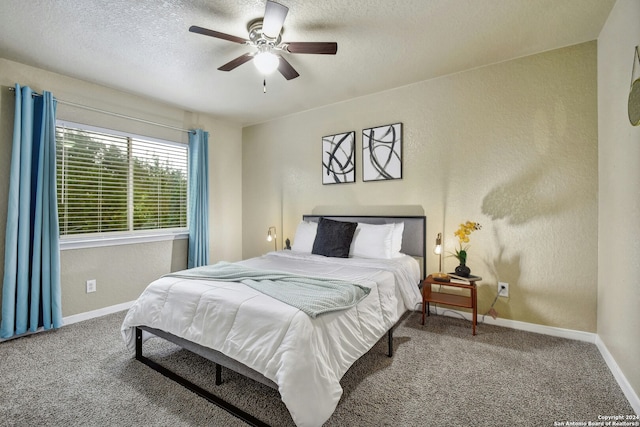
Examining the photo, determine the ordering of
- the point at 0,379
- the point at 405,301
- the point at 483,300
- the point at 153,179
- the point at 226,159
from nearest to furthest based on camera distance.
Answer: the point at 0,379 < the point at 405,301 < the point at 483,300 < the point at 153,179 < the point at 226,159

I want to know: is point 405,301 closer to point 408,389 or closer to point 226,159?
point 408,389

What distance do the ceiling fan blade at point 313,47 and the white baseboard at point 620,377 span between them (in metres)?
2.80

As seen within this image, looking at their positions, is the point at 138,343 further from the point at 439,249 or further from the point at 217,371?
the point at 439,249

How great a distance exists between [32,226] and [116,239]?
72 cm

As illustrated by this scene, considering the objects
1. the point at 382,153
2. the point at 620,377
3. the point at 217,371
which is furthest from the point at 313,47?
the point at 620,377

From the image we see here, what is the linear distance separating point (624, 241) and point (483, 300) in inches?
49.8

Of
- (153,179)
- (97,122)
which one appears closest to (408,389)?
(153,179)

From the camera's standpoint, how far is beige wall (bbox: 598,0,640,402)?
1684 millimetres

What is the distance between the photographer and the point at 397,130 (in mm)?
3281

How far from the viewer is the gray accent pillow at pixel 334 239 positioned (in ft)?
9.91

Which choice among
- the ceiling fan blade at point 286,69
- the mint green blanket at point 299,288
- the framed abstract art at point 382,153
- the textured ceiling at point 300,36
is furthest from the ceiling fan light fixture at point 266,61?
the framed abstract art at point 382,153

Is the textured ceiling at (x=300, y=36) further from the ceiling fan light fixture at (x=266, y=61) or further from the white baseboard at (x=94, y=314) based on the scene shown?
the white baseboard at (x=94, y=314)

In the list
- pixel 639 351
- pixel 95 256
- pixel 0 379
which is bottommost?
pixel 0 379

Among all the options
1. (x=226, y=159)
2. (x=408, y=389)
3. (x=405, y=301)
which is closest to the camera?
(x=408, y=389)
